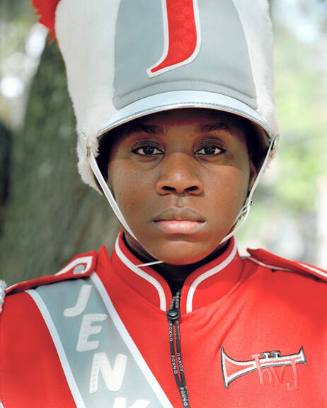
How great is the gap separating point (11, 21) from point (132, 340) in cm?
Result: 444

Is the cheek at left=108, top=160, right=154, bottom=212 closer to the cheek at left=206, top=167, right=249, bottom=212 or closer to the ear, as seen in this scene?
the cheek at left=206, top=167, right=249, bottom=212

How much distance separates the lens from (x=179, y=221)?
58.6 inches

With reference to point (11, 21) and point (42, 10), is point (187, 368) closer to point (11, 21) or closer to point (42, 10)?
point (42, 10)

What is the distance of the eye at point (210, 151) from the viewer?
1538mm

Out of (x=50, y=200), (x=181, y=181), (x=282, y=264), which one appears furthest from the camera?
(x=50, y=200)

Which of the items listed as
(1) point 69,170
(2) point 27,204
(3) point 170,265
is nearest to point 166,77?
(3) point 170,265

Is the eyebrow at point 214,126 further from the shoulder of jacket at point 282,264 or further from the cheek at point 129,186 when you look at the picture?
the shoulder of jacket at point 282,264

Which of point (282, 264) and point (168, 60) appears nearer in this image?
point (168, 60)

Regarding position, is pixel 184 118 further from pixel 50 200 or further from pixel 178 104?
pixel 50 200

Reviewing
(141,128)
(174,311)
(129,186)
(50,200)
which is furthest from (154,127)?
(50,200)

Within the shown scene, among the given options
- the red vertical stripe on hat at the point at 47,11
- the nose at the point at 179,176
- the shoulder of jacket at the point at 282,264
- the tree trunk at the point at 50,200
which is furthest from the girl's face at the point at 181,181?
the tree trunk at the point at 50,200

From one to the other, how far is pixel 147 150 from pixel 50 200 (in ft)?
3.45

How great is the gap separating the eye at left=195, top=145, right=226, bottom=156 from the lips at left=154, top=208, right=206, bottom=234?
13cm

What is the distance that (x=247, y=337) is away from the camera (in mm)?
1553
